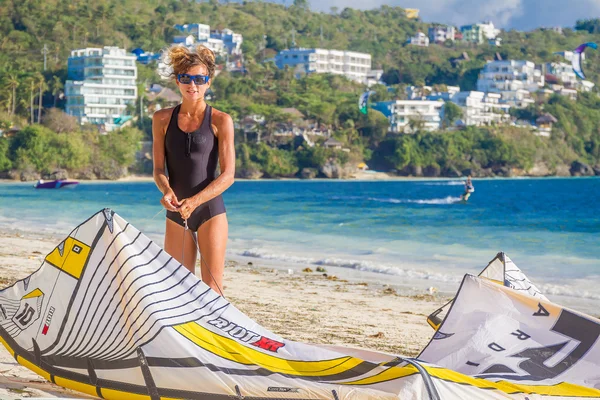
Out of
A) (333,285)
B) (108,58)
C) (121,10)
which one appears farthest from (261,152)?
(333,285)

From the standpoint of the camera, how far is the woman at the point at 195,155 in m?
3.53

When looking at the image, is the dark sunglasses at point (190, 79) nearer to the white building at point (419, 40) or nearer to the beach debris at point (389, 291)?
the beach debris at point (389, 291)

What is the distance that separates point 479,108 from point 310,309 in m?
96.2

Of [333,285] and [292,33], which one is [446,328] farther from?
[292,33]

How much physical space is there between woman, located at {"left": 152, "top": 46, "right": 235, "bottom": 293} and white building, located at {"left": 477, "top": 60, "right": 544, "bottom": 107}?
110 metres

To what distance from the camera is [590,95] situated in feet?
380

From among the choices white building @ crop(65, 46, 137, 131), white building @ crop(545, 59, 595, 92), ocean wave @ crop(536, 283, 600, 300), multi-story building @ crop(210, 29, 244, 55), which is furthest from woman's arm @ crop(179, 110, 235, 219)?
white building @ crop(545, 59, 595, 92)

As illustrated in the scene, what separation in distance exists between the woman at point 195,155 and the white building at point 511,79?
110 metres

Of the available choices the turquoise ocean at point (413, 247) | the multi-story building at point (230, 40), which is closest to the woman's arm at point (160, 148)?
the turquoise ocean at point (413, 247)

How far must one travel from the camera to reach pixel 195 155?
3.52m

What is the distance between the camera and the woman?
353cm

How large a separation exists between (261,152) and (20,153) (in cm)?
2196

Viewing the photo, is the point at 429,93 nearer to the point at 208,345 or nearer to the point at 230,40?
the point at 230,40

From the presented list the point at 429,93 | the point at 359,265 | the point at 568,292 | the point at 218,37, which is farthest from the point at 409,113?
the point at 568,292
